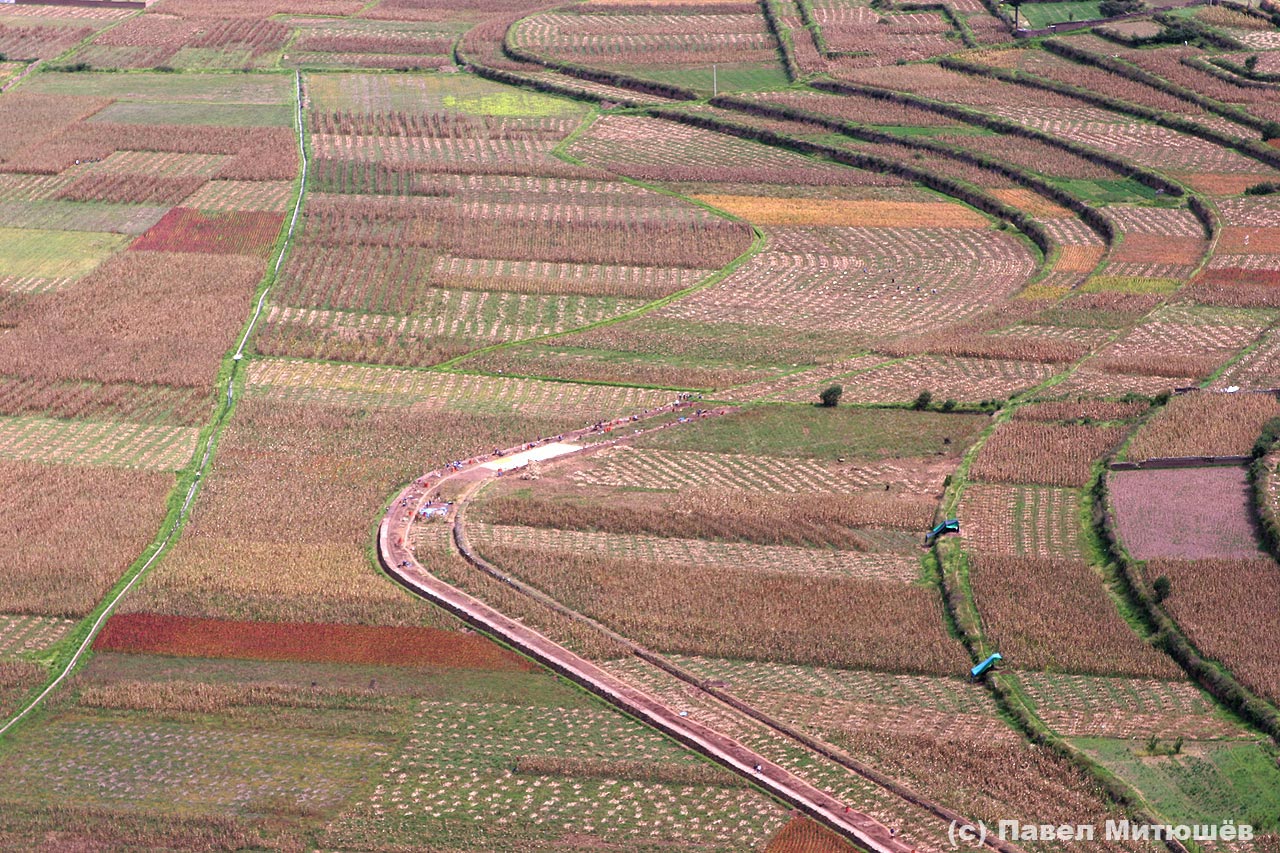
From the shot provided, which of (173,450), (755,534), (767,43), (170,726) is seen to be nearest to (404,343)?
(173,450)

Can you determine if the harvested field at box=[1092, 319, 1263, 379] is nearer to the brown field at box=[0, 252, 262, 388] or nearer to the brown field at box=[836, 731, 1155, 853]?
the brown field at box=[836, 731, 1155, 853]

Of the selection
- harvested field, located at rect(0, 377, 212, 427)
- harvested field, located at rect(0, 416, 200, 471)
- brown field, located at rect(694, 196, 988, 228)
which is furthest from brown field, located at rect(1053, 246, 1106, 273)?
harvested field, located at rect(0, 416, 200, 471)

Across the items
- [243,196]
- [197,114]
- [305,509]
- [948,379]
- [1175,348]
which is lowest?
[305,509]

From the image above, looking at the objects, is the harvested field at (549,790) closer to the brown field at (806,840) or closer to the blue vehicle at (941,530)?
the brown field at (806,840)

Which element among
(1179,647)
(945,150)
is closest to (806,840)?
(1179,647)

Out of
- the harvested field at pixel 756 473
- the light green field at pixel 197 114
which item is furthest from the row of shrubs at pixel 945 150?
the harvested field at pixel 756 473

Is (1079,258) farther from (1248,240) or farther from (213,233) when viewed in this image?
(213,233)
